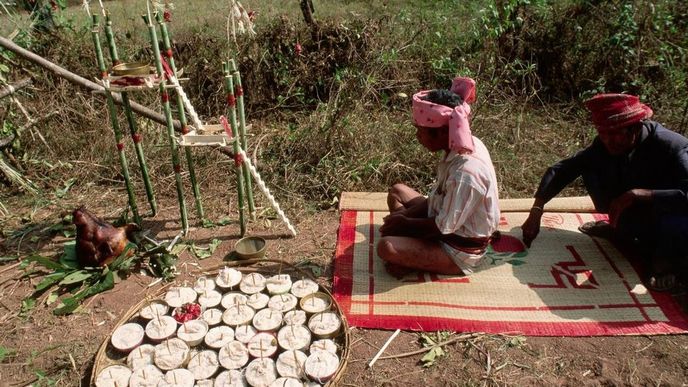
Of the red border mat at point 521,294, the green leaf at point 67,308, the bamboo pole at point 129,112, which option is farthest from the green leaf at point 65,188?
the red border mat at point 521,294

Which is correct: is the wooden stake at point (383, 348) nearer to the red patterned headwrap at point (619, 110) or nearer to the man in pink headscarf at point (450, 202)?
the man in pink headscarf at point (450, 202)

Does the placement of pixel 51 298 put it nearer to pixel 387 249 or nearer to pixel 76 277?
pixel 76 277

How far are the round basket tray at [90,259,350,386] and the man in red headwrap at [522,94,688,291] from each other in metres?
1.72

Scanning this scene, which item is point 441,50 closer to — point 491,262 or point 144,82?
point 491,262

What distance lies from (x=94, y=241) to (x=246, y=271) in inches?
39.0

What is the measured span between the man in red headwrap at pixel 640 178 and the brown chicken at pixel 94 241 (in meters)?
2.90

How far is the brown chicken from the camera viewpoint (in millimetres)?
2975

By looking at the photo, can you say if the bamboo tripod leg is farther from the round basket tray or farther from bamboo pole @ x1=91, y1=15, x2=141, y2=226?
the round basket tray

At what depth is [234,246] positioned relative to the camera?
11.0ft

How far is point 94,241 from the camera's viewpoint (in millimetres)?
2980

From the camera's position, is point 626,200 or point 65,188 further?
point 65,188

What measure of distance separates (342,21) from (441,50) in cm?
123

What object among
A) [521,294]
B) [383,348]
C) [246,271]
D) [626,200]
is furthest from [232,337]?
[626,200]

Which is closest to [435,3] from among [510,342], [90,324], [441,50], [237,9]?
[441,50]
